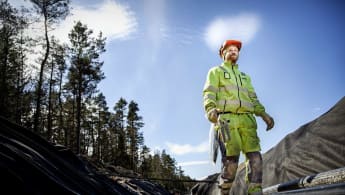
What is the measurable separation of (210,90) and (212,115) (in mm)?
410

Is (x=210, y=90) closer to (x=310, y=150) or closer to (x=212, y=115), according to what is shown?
(x=212, y=115)

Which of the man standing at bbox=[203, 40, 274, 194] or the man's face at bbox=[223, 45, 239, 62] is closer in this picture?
the man standing at bbox=[203, 40, 274, 194]

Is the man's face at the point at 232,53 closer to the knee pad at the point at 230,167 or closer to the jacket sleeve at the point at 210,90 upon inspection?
the jacket sleeve at the point at 210,90

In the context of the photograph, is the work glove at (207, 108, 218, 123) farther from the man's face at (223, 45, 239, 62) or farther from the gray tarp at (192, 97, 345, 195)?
the gray tarp at (192, 97, 345, 195)

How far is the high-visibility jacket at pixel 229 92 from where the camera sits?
3432 mm

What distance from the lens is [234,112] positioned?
3441mm

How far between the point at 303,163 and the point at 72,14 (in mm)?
20402

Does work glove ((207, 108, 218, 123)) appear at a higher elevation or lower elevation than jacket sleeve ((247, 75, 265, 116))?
lower

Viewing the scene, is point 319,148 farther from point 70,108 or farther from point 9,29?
point 70,108

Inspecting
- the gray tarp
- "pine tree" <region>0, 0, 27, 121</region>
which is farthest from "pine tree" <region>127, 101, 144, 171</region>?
the gray tarp

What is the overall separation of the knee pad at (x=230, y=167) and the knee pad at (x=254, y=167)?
0.16m

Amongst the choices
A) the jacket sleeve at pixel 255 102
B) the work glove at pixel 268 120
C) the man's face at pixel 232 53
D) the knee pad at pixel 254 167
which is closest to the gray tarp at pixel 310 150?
the work glove at pixel 268 120

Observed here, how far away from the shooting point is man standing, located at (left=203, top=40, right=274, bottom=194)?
323cm

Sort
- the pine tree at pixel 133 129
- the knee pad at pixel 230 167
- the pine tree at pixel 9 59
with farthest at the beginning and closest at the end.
Answer: the pine tree at pixel 133 129, the pine tree at pixel 9 59, the knee pad at pixel 230 167
